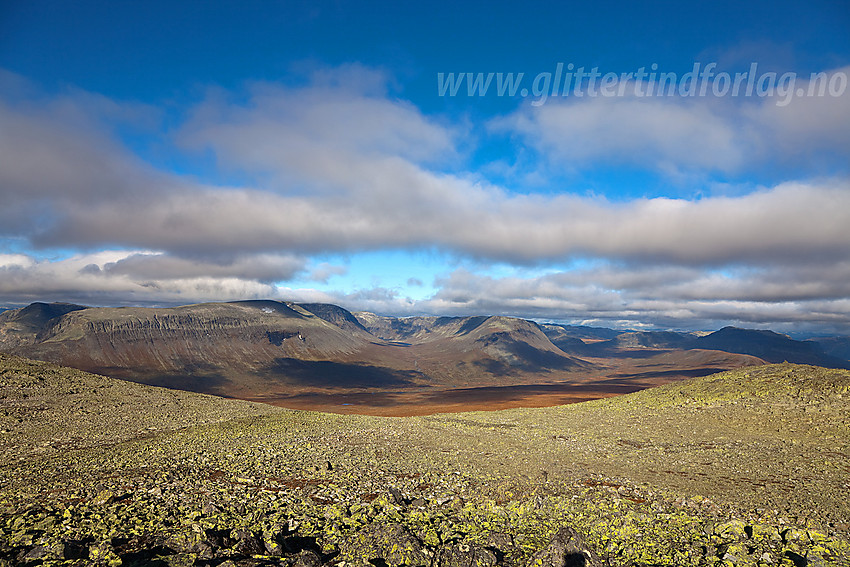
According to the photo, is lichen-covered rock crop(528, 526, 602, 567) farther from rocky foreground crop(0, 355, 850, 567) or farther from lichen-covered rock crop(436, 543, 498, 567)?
lichen-covered rock crop(436, 543, 498, 567)

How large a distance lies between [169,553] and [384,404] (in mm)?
106240

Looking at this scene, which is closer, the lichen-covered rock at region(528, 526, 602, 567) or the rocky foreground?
the lichen-covered rock at region(528, 526, 602, 567)

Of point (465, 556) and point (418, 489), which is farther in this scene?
point (418, 489)

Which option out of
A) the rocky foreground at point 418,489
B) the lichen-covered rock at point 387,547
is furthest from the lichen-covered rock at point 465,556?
the lichen-covered rock at point 387,547

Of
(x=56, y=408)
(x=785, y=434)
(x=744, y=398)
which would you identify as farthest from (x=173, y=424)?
(x=744, y=398)

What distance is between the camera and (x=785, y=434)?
29562 millimetres

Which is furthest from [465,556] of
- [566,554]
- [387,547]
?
[566,554]

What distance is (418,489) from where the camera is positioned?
1889 cm

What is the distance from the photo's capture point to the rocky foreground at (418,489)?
499 inches

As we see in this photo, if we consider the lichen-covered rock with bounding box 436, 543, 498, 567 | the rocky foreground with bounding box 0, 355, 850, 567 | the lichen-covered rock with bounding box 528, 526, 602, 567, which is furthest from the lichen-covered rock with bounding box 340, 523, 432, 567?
the lichen-covered rock with bounding box 528, 526, 602, 567

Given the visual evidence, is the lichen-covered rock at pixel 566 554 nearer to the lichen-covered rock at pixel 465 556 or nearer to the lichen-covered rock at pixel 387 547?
the lichen-covered rock at pixel 465 556

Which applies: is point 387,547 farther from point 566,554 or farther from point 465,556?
point 566,554

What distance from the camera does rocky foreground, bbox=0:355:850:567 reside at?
1266cm

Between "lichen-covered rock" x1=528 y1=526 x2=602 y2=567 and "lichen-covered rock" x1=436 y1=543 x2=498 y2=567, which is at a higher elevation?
"lichen-covered rock" x1=528 y1=526 x2=602 y2=567
